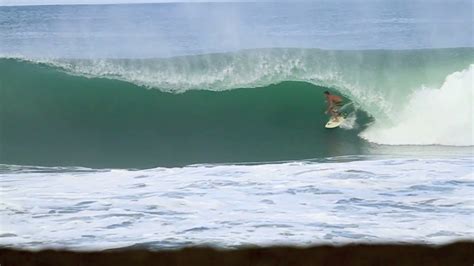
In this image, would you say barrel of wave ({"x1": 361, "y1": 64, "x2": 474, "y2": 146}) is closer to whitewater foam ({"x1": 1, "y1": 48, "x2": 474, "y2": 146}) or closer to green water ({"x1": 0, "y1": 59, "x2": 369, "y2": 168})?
whitewater foam ({"x1": 1, "y1": 48, "x2": 474, "y2": 146})

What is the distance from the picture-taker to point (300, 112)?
10.4 ft

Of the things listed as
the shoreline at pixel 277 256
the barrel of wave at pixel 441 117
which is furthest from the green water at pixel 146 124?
the shoreline at pixel 277 256

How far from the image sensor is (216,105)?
329cm

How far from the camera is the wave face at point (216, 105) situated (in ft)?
10.4

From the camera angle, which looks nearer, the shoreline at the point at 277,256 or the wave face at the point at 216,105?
the shoreline at the point at 277,256

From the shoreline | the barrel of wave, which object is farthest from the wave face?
the shoreline

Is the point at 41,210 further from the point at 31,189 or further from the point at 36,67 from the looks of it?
the point at 36,67

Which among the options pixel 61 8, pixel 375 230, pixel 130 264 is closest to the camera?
pixel 130 264

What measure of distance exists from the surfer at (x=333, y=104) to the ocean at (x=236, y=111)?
3 centimetres

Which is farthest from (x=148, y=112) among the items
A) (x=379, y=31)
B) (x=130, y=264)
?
(x=130, y=264)

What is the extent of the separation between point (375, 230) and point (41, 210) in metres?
1.17

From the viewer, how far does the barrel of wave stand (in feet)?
10.4

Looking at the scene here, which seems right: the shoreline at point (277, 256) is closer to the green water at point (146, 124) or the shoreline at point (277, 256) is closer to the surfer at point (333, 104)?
the green water at point (146, 124)

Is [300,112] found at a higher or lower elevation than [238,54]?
lower
